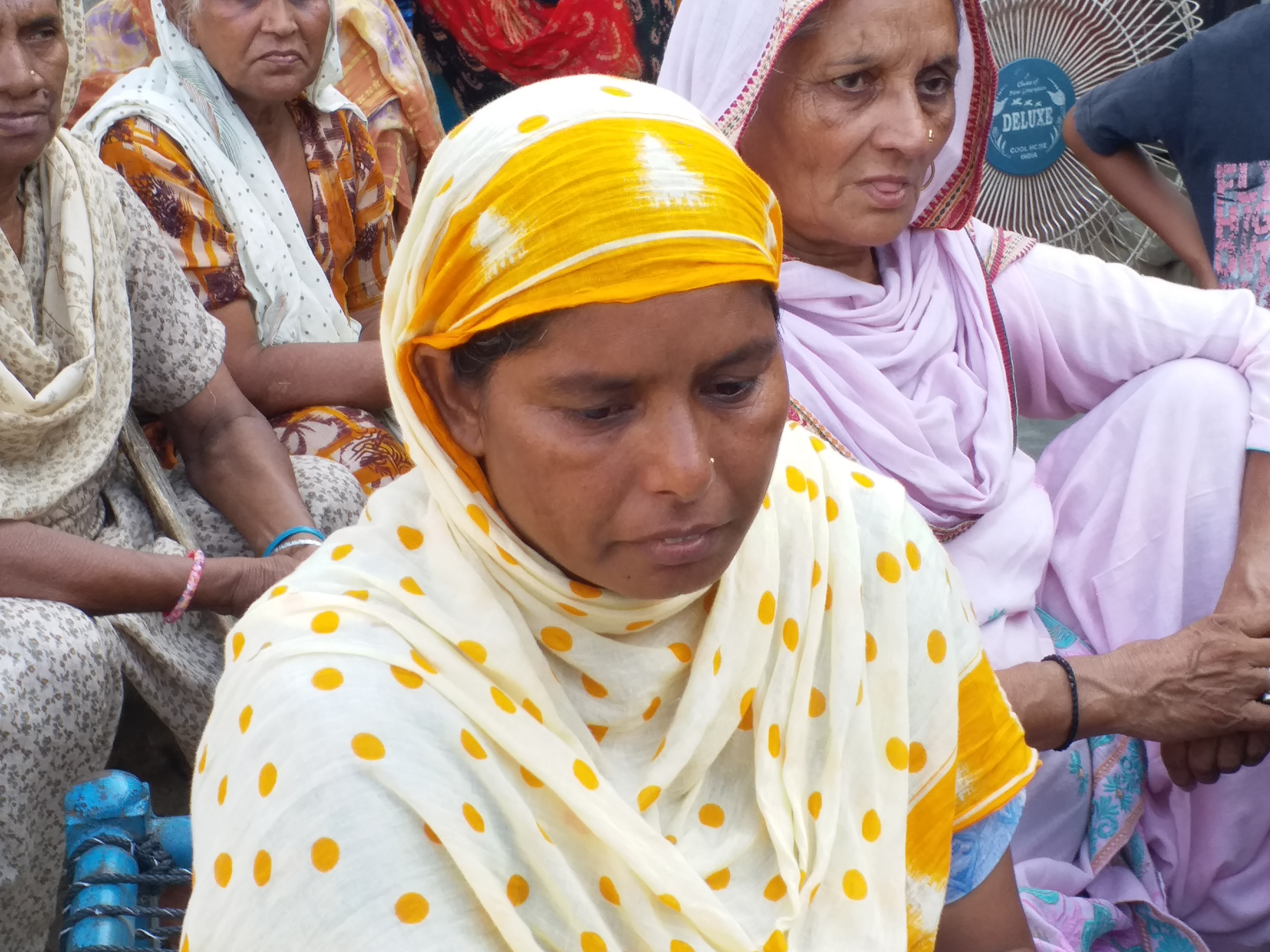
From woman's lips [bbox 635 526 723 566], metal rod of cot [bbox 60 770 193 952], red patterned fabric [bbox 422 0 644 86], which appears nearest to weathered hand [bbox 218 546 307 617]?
metal rod of cot [bbox 60 770 193 952]

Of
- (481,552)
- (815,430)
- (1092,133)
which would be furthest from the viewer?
(1092,133)

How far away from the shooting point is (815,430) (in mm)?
2113

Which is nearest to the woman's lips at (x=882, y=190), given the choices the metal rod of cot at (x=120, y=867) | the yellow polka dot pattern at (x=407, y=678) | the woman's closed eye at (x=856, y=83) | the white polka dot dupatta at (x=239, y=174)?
the woman's closed eye at (x=856, y=83)

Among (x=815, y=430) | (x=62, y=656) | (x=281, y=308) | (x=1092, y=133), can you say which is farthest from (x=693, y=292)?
(x=1092, y=133)

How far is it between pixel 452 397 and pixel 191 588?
4.02 feet

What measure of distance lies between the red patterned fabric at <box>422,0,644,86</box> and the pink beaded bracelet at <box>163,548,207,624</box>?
105 inches

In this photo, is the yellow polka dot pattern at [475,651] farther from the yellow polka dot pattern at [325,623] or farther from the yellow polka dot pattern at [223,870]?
the yellow polka dot pattern at [223,870]

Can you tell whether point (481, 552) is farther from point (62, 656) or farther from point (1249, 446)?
point (1249, 446)

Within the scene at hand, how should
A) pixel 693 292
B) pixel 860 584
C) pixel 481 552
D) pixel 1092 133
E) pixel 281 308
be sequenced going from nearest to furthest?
pixel 693 292, pixel 481 552, pixel 860 584, pixel 281 308, pixel 1092 133

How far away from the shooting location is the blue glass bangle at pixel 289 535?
8.29ft

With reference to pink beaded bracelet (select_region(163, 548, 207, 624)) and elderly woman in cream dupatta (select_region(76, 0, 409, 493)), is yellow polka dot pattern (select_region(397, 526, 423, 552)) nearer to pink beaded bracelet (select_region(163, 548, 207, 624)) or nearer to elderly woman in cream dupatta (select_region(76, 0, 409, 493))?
pink beaded bracelet (select_region(163, 548, 207, 624))

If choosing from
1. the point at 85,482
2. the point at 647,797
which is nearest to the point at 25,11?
the point at 85,482

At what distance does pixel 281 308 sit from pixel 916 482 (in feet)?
5.24

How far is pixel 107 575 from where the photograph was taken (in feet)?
7.59
